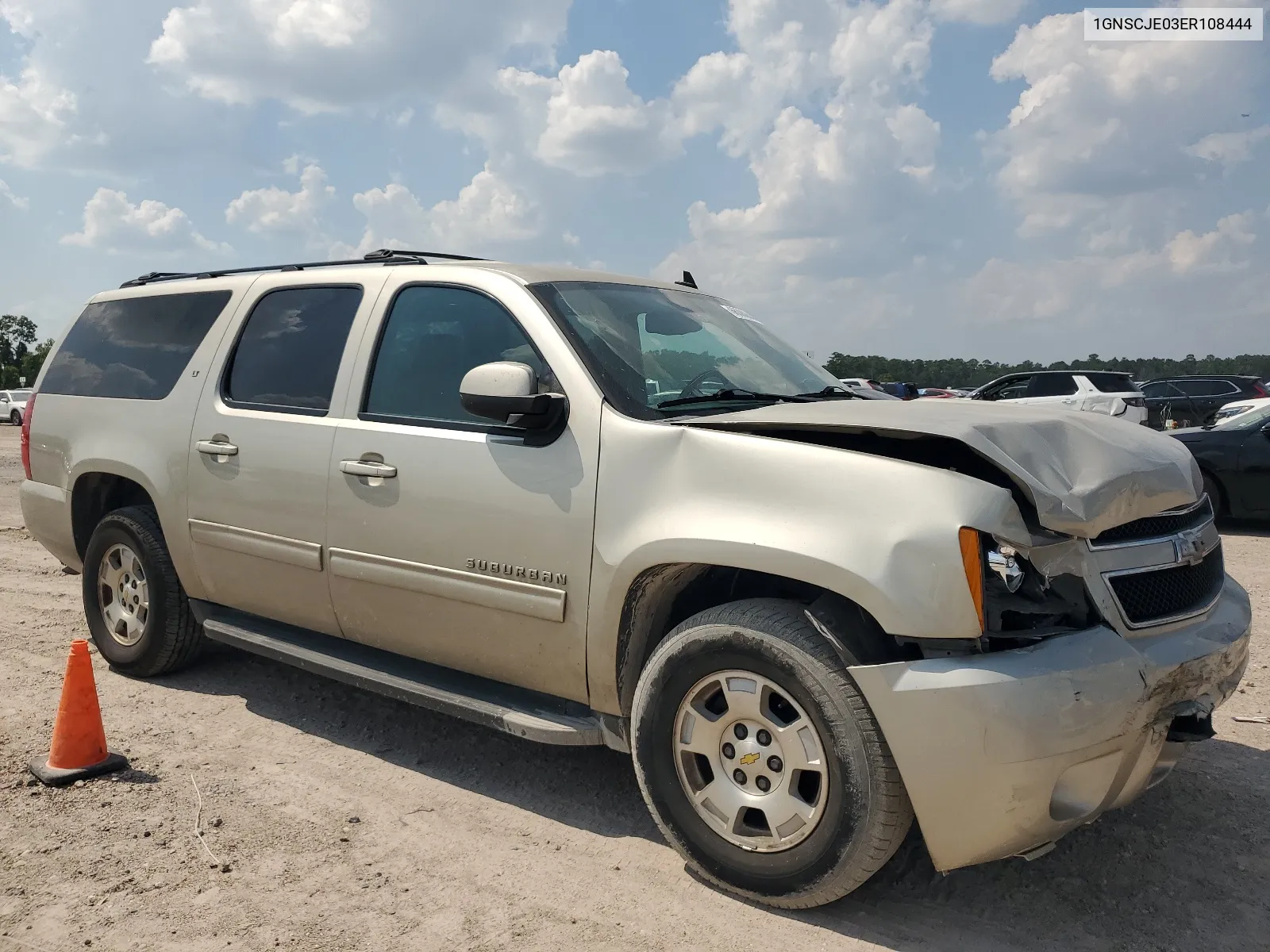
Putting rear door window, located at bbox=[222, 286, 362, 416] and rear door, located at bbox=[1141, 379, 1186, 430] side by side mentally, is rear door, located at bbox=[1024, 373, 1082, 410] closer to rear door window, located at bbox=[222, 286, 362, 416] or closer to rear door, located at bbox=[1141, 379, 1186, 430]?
rear door, located at bbox=[1141, 379, 1186, 430]

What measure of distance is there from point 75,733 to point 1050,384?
60.3 ft

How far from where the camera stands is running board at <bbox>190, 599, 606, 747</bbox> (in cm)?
339

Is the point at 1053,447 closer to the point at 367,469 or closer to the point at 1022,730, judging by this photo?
the point at 1022,730

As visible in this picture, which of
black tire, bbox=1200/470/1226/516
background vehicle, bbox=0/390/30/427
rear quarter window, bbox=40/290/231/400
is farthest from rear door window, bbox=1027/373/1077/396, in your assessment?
background vehicle, bbox=0/390/30/427

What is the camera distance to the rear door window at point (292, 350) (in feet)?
13.7

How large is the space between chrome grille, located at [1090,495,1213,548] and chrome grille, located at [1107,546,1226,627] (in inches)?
3.9

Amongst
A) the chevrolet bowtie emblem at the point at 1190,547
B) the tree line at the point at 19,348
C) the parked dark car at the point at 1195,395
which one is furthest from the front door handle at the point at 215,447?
the tree line at the point at 19,348

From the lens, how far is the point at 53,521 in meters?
5.41

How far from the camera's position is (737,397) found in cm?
365

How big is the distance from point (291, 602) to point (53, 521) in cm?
207

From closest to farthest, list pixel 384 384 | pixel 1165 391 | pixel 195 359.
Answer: pixel 384 384, pixel 195 359, pixel 1165 391

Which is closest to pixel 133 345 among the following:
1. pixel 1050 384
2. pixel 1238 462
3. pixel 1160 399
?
pixel 1238 462

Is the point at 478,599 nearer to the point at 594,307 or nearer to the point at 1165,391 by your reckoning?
the point at 594,307

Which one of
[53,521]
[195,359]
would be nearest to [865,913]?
[195,359]
